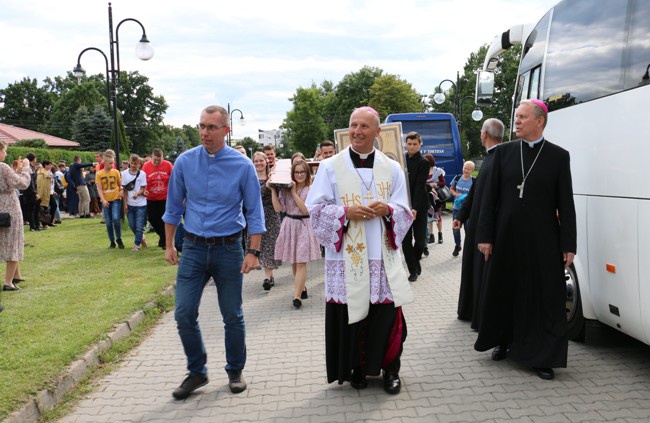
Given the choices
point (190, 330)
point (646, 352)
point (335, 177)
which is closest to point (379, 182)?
point (335, 177)

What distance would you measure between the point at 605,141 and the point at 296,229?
4387mm

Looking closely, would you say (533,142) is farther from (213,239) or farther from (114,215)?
(114,215)

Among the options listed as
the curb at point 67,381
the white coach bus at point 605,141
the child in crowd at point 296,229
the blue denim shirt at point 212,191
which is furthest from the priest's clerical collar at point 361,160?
the child in crowd at point 296,229

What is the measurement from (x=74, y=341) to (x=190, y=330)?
1681mm

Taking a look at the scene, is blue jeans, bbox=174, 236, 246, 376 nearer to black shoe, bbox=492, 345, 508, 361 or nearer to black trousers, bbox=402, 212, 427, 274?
black shoe, bbox=492, 345, 508, 361

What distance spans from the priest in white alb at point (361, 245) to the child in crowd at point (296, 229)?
3205mm

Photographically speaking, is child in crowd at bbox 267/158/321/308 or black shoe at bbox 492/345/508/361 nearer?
black shoe at bbox 492/345/508/361

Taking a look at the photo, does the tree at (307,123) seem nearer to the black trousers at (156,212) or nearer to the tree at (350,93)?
the tree at (350,93)

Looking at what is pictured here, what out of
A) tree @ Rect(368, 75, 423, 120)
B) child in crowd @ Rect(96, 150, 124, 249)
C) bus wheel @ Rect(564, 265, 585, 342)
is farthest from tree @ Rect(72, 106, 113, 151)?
bus wheel @ Rect(564, 265, 585, 342)

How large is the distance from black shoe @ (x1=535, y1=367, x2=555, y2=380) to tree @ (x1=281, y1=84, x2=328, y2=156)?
7993cm

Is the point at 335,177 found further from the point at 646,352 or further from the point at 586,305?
the point at 646,352

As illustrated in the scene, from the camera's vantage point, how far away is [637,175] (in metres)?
4.24

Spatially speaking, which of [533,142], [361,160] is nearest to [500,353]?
[533,142]

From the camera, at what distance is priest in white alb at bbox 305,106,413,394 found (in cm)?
436
